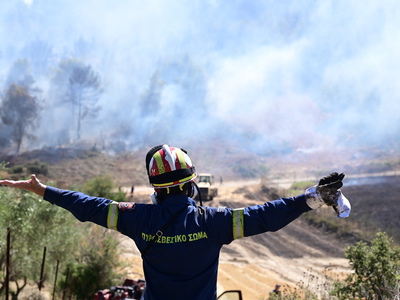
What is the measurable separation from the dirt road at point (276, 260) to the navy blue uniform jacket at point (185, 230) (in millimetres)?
12455

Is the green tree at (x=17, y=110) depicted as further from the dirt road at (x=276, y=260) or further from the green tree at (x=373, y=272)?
the green tree at (x=373, y=272)

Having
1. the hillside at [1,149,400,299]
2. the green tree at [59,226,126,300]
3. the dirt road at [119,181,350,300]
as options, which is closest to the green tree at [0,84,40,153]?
the hillside at [1,149,400,299]

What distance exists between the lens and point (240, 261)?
1877cm

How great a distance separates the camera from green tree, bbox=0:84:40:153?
63094 millimetres

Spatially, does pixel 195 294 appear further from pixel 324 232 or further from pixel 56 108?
pixel 56 108

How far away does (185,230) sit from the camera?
2.42 m

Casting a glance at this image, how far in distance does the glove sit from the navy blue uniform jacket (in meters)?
0.06

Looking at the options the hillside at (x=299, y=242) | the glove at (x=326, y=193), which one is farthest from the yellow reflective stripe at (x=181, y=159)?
the hillside at (x=299, y=242)

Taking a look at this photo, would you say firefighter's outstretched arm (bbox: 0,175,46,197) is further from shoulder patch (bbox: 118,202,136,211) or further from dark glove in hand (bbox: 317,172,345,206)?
dark glove in hand (bbox: 317,172,345,206)

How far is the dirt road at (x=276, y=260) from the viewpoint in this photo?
51.5 ft

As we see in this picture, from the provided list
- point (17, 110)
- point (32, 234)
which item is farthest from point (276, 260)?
point (17, 110)

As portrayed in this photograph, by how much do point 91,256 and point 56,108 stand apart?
70649mm

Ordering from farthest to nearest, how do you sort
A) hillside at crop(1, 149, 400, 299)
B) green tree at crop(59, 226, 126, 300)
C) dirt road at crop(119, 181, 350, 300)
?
hillside at crop(1, 149, 400, 299)
dirt road at crop(119, 181, 350, 300)
green tree at crop(59, 226, 126, 300)

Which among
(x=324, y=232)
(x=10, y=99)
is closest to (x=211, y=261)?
(x=324, y=232)
